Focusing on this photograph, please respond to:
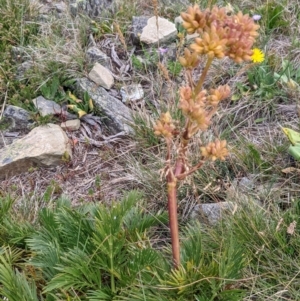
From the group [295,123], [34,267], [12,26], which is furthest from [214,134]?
[12,26]

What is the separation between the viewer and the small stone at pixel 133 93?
3318 mm

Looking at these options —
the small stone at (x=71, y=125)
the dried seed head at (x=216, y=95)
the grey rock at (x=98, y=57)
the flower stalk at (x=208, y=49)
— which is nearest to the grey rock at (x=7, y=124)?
the small stone at (x=71, y=125)

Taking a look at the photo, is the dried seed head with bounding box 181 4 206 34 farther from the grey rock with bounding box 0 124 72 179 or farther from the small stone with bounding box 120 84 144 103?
the small stone with bounding box 120 84 144 103

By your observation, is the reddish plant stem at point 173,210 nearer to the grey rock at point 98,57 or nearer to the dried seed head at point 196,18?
the dried seed head at point 196,18

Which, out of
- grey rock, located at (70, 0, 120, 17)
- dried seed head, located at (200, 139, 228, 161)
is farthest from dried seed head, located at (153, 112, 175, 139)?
grey rock, located at (70, 0, 120, 17)

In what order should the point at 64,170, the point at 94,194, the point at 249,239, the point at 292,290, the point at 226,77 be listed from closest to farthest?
the point at 292,290
the point at 249,239
the point at 94,194
the point at 64,170
the point at 226,77

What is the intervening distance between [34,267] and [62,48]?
1953mm

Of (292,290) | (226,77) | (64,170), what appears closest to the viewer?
(292,290)

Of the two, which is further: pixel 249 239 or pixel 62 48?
pixel 62 48

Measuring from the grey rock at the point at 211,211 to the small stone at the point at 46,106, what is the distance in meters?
1.28

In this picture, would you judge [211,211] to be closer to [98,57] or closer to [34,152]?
[34,152]

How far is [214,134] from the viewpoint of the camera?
2.91 m

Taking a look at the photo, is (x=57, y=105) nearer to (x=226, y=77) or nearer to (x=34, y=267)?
(x=226, y=77)

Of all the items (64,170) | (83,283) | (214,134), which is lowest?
(64,170)
